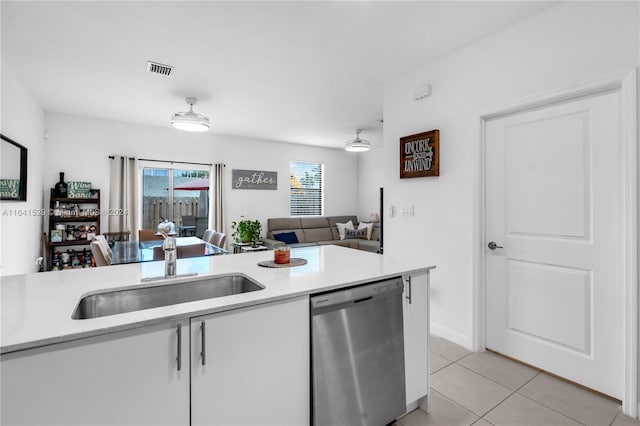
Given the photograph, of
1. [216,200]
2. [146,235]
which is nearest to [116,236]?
[146,235]

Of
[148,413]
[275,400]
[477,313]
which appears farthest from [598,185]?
[148,413]

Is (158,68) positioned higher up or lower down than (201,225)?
higher up

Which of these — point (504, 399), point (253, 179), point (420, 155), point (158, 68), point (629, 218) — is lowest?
point (504, 399)

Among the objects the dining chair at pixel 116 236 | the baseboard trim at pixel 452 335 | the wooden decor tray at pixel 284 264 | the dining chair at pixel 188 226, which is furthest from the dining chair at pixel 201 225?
the baseboard trim at pixel 452 335

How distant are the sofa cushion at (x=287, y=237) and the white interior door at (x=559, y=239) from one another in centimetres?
412

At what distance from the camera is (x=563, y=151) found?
6.71 feet

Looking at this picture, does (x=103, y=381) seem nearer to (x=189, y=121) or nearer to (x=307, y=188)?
(x=189, y=121)

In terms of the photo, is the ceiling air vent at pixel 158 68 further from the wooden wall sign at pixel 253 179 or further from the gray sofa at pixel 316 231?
the gray sofa at pixel 316 231

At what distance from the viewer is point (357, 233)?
21.7 feet

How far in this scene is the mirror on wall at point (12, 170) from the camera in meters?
2.81

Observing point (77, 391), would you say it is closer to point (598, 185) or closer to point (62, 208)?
point (598, 185)

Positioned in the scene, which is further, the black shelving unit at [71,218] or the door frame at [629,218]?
the black shelving unit at [71,218]

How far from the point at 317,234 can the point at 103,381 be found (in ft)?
18.9

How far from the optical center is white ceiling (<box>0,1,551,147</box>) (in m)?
2.07
